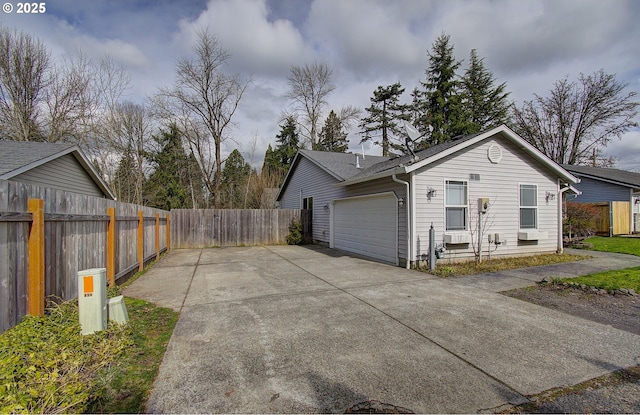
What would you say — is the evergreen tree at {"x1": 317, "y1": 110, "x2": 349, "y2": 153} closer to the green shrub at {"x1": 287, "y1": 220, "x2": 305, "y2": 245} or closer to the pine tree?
the pine tree

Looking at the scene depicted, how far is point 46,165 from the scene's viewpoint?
8844mm

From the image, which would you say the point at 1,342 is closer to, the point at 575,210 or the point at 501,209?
the point at 501,209

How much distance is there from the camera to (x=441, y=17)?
8859mm

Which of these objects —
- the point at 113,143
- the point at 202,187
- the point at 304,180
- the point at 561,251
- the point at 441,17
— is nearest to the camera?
the point at 441,17

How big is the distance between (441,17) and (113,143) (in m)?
21.4

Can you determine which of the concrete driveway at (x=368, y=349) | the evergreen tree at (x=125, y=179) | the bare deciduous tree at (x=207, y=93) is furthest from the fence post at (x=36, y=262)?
the evergreen tree at (x=125, y=179)

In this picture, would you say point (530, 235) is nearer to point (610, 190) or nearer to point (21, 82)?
point (610, 190)

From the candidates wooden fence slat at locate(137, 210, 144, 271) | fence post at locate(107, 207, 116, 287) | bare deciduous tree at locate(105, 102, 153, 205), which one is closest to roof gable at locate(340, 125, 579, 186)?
wooden fence slat at locate(137, 210, 144, 271)

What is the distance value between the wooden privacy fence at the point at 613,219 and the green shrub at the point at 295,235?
15836mm

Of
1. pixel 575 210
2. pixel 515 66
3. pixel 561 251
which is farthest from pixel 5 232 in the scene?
pixel 515 66

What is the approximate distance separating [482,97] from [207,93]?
22.7 metres

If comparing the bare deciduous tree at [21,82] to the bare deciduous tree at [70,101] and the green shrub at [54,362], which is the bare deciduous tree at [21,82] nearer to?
the bare deciduous tree at [70,101]

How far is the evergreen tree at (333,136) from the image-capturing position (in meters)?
29.0

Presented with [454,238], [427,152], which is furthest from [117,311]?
[427,152]
